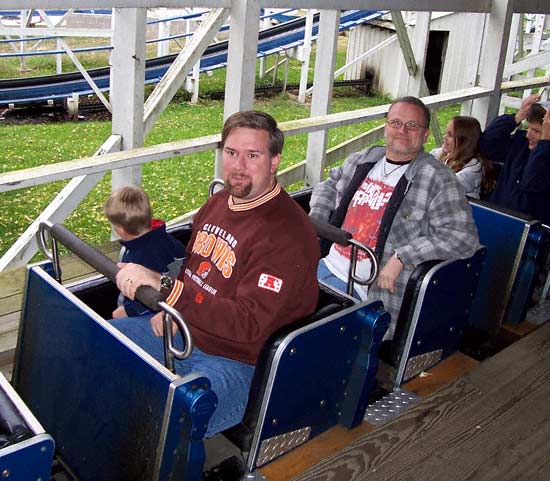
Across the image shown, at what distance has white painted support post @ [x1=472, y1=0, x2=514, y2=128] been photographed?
4859 mm

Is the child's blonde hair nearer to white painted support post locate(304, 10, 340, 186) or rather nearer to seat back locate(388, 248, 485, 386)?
seat back locate(388, 248, 485, 386)

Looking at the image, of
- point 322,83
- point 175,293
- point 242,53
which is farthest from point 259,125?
point 322,83

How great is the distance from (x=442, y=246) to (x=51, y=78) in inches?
410

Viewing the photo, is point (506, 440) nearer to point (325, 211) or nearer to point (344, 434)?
point (344, 434)

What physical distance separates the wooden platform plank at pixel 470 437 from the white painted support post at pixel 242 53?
1.72m

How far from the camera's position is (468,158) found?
11.0ft

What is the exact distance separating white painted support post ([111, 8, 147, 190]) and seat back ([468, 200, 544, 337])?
5.06ft

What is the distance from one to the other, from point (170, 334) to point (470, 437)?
1003 mm

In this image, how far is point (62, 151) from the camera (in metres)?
8.97

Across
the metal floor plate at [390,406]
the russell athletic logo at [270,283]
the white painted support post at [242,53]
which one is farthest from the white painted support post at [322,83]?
the russell athletic logo at [270,283]

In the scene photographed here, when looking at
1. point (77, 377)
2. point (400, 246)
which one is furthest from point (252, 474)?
point (400, 246)

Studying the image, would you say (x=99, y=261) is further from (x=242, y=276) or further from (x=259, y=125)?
(x=259, y=125)

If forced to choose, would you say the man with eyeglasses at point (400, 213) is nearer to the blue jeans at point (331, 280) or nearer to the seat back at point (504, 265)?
the blue jeans at point (331, 280)

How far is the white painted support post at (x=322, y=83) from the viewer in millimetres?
3955
